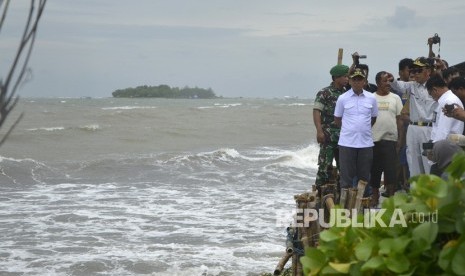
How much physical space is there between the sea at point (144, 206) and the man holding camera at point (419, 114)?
7.63 ft

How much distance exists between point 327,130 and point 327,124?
7 centimetres

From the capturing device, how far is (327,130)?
8.23m

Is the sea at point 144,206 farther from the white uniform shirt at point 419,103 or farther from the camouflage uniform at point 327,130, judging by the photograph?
the white uniform shirt at point 419,103

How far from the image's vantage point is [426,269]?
2670mm

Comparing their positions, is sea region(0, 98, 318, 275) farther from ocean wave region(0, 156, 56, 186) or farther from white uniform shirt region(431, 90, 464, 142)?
white uniform shirt region(431, 90, 464, 142)

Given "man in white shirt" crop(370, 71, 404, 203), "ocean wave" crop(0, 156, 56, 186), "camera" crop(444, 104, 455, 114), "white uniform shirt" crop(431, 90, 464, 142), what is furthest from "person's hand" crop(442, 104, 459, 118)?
"ocean wave" crop(0, 156, 56, 186)

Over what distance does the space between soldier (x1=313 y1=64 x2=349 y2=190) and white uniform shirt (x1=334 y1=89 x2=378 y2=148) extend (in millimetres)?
495

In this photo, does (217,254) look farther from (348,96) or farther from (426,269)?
(426,269)

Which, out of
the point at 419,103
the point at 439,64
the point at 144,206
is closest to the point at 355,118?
the point at 419,103

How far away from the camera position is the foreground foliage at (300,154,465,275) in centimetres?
262

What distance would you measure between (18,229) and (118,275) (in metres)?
3.35

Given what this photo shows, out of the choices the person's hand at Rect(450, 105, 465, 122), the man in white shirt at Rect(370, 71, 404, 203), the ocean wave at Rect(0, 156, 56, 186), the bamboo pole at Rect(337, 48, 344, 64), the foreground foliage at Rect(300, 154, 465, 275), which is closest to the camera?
the foreground foliage at Rect(300, 154, 465, 275)

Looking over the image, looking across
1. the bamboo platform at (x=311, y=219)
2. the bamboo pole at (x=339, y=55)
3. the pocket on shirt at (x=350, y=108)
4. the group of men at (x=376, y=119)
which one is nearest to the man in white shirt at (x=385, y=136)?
the group of men at (x=376, y=119)

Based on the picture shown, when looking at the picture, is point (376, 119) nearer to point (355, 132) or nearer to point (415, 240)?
point (355, 132)
